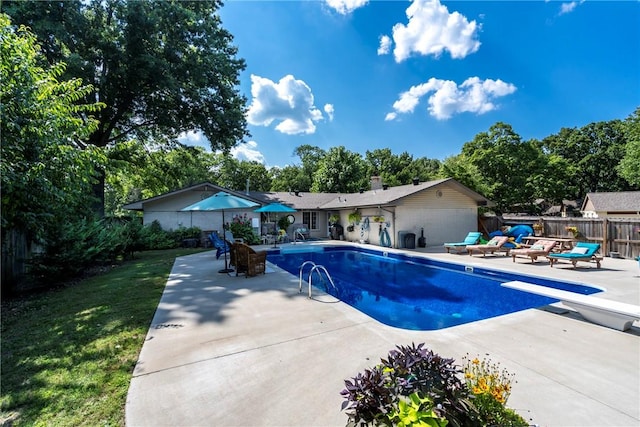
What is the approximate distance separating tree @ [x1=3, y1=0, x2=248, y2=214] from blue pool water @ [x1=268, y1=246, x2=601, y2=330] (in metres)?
10.9

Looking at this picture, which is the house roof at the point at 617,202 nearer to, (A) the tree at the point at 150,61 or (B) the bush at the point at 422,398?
(A) the tree at the point at 150,61

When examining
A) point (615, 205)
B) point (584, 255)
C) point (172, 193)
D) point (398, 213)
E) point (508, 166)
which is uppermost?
point (508, 166)

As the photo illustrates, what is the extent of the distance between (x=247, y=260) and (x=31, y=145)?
5253mm

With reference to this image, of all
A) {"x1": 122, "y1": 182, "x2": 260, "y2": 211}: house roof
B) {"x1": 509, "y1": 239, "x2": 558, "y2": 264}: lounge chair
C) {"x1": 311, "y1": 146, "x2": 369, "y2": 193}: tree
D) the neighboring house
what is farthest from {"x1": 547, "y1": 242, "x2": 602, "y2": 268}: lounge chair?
{"x1": 311, "y1": 146, "x2": 369, "y2": 193}: tree

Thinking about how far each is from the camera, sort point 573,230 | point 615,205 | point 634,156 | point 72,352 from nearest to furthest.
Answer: point 72,352 → point 573,230 → point 615,205 → point 634,156

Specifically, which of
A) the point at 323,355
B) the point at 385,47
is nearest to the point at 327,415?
the point at 323,355

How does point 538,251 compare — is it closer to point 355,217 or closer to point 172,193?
point 355,217

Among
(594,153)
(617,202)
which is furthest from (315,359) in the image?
(594,153)

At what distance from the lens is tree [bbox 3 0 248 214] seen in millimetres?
13344

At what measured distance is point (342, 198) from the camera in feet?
75.4

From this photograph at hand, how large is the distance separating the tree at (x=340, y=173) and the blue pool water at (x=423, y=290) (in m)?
20.0

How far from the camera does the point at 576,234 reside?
12.9 m

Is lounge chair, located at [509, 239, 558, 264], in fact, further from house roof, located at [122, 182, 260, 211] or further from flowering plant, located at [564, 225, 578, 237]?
house roof, located at [122, 182, 260, 211]

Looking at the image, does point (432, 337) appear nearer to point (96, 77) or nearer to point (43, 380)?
point (43, 380)
